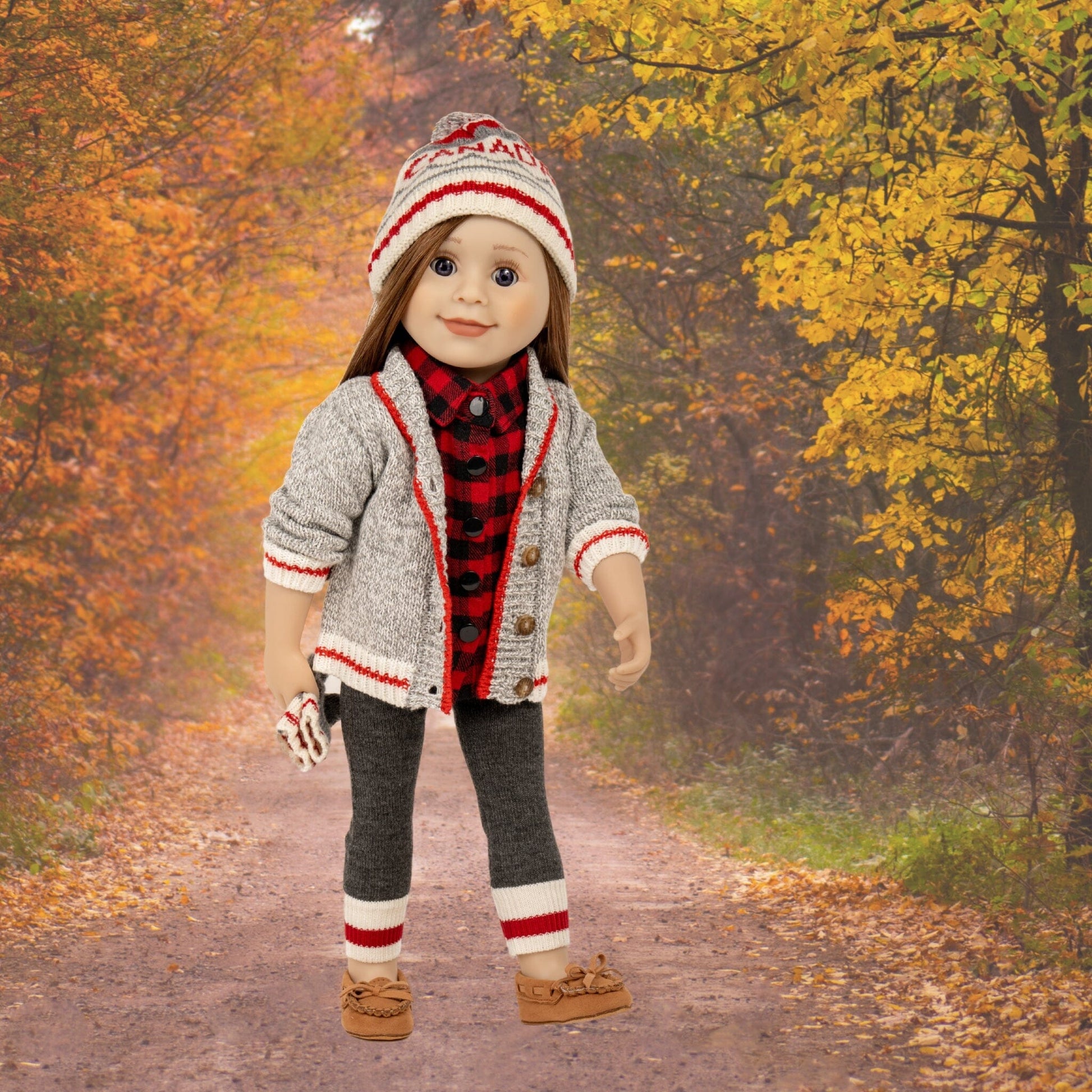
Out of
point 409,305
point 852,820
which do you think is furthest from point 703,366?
point 409,305

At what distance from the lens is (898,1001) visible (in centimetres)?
550

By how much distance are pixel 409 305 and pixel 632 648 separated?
109 centimetres

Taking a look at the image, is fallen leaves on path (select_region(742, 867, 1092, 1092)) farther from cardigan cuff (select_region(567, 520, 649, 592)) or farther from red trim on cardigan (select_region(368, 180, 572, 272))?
red trim on cardigan (select_region(368, 180, 572, 272))

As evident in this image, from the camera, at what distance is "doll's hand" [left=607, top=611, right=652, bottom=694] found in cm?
346

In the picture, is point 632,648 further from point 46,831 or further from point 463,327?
point 46,831

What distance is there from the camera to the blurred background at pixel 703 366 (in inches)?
237

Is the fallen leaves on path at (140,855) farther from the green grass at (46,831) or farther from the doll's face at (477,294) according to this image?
the doll's face at (477,294)

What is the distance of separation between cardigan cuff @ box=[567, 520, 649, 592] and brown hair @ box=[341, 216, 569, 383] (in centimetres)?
42

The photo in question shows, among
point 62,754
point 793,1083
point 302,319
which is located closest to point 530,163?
point 793,1083

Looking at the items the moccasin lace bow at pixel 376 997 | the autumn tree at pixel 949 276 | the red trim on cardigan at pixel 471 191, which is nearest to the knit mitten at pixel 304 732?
the moccasin lace bow at pixel 376 997

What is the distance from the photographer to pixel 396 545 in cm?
324

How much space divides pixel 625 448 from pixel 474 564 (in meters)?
7.68

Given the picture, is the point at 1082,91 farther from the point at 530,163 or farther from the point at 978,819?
the point at 978,819

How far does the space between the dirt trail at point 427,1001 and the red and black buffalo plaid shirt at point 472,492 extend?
2.18m
